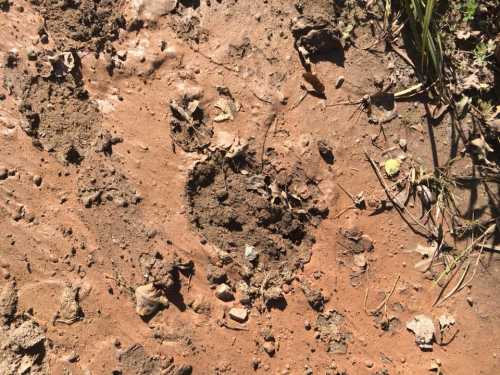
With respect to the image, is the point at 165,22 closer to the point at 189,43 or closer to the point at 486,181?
the point at 189,43

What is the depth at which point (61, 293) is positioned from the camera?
344 cm

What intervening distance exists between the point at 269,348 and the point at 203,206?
1.14 meters

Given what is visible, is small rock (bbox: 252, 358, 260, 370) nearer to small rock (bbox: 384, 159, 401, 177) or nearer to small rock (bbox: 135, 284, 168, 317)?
small rock (bbox: 135, 284, 168, 317)

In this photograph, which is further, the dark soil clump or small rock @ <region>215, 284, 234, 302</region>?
Result: the dark soil clump

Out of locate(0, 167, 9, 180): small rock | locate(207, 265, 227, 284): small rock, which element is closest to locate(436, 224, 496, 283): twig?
locate(207, 265, 227, 284): small rock

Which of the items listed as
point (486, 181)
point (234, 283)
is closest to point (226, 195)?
point (234, 283)

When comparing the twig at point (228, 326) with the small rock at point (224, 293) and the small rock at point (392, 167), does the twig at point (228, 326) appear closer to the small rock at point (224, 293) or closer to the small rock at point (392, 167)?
the small rock at point (224, 293)

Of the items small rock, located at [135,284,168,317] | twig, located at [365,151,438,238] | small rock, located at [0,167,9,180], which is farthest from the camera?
small rock, located at [0,167,9,180]

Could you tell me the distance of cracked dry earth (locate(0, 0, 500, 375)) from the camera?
11.0ft

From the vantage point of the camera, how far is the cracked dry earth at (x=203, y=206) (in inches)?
132

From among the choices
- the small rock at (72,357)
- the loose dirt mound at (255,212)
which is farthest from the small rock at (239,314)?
the small rock at (72,357)

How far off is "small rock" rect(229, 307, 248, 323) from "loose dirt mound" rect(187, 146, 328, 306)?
0.74ft

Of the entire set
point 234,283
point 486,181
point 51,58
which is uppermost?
point 51,58

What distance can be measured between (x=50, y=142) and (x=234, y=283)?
1777 millimetres
